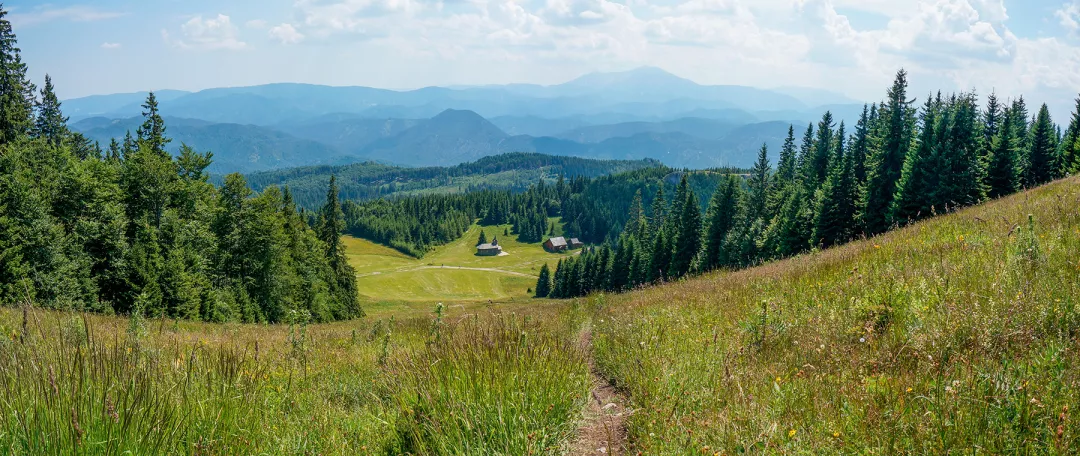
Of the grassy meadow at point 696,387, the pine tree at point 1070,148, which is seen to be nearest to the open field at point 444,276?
the grassy meadow at point 696,387

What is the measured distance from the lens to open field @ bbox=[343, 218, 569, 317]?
278ft

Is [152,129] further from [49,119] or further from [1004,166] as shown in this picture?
[1004,166]

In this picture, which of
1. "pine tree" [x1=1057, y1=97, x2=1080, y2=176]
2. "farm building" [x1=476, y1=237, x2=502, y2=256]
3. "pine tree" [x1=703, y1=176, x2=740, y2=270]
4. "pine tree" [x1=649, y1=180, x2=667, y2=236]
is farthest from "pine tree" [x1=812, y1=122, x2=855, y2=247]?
"farm building" [x1=476, y1=237, x2=502, y2=256]

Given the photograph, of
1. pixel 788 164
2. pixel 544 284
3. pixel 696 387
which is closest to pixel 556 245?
pixel 544 284

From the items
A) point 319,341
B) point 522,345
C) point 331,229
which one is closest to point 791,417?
point 522,345

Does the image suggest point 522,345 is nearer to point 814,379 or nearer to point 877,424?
point 814,379

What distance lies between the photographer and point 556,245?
179 m

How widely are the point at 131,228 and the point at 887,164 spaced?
5869 cm

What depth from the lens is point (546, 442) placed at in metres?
3.84

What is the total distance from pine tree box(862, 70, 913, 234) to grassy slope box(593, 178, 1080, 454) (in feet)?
148

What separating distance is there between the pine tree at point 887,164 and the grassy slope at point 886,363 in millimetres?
44962

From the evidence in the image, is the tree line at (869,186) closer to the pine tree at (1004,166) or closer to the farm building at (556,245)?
the pine tree at (1004,166)

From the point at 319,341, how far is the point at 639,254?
6574 cm

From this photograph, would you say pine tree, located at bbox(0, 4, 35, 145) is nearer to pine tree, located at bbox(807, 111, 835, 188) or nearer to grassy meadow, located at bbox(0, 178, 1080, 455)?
grassy meadow, located at bbox(0, 178, 1080, 455)
